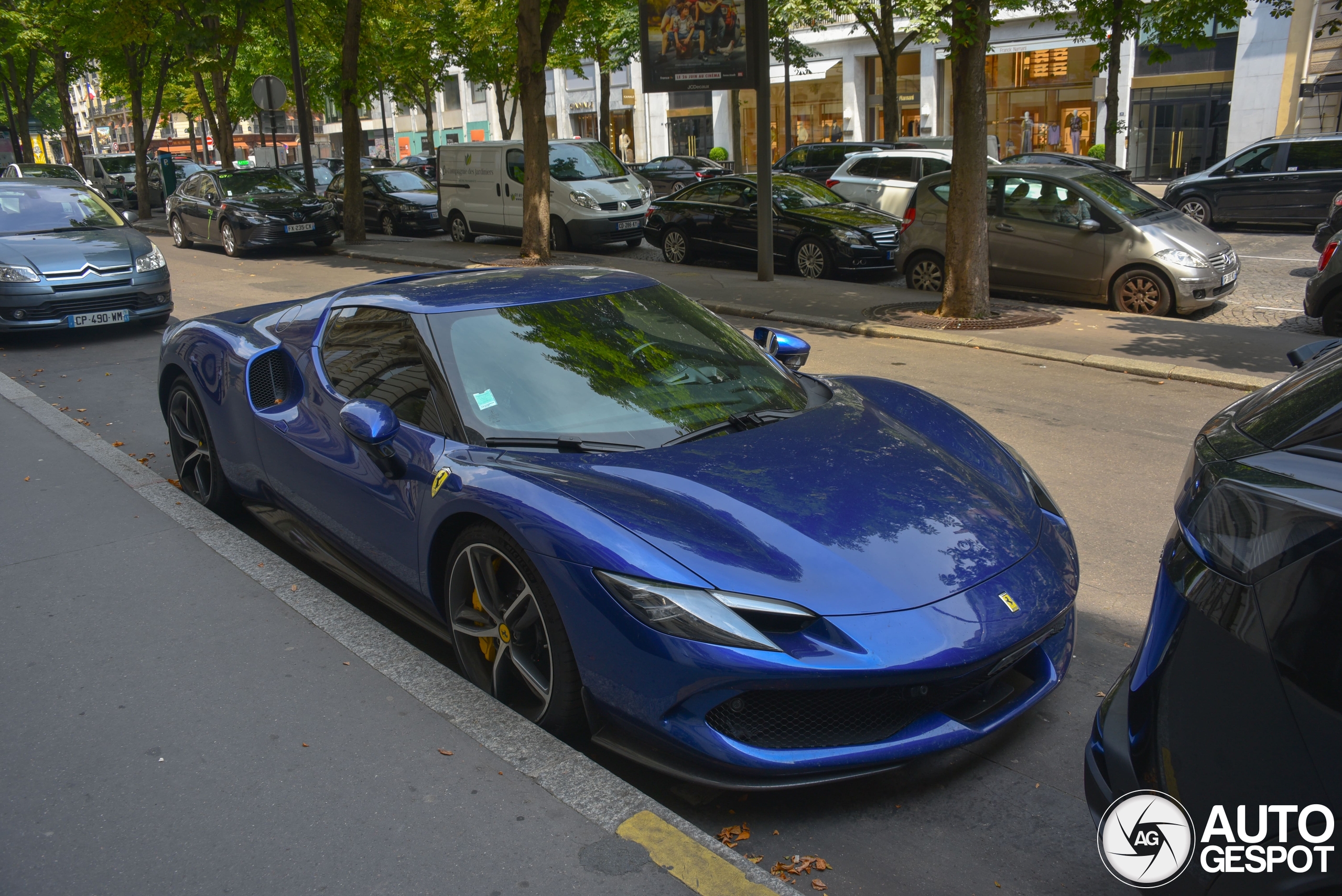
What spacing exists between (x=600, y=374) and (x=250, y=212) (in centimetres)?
1753

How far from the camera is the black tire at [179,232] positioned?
21.4m

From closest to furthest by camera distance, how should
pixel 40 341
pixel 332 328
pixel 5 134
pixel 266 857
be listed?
pixel 266 857
pixel 332 328
pixel 40 341
pixel 5 134

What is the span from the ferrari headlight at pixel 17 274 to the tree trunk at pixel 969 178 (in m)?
8.96

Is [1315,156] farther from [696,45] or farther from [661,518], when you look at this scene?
[661,518]

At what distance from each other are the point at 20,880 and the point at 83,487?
352 centimetres

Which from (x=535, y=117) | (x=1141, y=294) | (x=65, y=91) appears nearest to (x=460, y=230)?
(x=535, y=117)

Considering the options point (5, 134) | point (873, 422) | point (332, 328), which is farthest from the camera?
point (5, 134)

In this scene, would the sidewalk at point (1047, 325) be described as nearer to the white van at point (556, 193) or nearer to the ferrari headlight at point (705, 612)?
the white van at point (556, 193)

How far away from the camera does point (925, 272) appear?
12961 mm

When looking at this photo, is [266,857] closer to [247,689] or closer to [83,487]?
[247,689]

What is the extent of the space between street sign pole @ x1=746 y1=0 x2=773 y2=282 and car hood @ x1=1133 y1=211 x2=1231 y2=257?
14.7 feet

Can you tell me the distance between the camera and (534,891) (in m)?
2.48

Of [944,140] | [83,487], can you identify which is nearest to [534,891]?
[83,487]

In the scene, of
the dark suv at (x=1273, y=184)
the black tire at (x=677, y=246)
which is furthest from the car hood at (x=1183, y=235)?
the black tire at (x=677, y=246)
